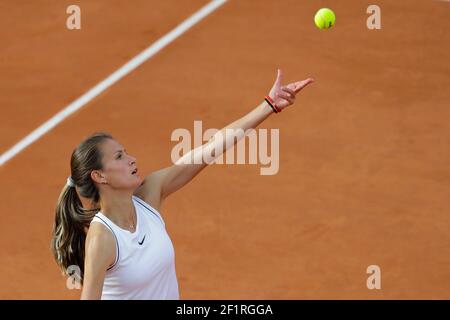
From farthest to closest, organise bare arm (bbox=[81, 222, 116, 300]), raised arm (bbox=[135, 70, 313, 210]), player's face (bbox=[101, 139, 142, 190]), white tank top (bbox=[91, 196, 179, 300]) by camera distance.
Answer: raised arm (bbox=[135, 70, 313, 210])
player's face (bbox=[101, 139, 142, 190])
white tank top (bbox=[91, 196, 179, 300])
bare arm (bbox=[81, 222, 116, 300])

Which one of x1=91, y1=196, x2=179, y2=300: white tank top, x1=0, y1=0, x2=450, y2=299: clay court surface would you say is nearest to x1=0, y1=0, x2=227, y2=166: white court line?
x1=0, y1=0, x2=450, y2=299: clay court surface

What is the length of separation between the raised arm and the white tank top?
1.28ft

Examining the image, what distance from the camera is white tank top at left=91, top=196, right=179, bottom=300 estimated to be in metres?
5.82

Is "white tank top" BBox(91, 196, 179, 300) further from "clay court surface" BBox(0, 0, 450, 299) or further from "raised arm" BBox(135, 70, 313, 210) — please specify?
"clay court surface" BBox(0, 0, 450, 299)

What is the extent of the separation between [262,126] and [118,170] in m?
5.20

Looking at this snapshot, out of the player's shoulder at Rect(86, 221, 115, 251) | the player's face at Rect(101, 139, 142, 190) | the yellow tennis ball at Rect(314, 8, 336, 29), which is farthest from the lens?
the yellow tennis ball at Rect(314, 8, 336, 29)

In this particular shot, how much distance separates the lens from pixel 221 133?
21.3 feet

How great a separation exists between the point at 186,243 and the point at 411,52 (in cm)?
412

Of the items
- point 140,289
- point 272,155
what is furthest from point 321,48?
point 140,289

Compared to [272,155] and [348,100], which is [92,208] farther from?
[348,100]

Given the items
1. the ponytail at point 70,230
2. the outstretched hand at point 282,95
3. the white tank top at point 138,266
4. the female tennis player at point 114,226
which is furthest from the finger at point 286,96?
the ponytail at point 70,230

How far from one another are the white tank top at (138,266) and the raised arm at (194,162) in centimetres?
39

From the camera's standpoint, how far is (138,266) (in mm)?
5816

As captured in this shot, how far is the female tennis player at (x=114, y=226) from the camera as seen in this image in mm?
5797
